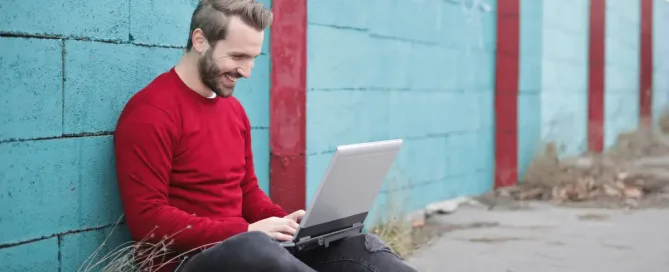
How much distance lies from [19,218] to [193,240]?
1.90 feet

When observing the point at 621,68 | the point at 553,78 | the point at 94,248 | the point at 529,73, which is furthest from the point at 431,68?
the point at 621,68

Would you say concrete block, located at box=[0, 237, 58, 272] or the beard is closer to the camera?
concrete block, located at box=[0, 237, 58, 272]

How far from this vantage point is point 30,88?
9.24 feet

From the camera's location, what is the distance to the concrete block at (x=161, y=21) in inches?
128

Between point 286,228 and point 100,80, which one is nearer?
point 286,228

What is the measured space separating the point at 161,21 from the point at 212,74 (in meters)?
0.58

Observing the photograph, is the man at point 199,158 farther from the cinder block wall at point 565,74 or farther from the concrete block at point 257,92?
the cinder block wall at point 565,74

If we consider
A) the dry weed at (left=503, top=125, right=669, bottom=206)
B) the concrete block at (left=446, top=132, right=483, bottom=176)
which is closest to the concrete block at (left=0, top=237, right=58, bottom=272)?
the concrete block at (left=446, top=132, right=483, bottom=176)

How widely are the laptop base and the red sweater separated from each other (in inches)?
7.5

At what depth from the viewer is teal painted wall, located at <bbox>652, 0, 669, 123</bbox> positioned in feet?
50.0

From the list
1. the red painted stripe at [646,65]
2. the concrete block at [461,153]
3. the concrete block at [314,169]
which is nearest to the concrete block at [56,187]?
the concrete block at [314,169]

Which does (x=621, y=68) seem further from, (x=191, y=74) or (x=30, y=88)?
(x=30, y=88)

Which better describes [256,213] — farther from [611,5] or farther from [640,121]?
[640,121]

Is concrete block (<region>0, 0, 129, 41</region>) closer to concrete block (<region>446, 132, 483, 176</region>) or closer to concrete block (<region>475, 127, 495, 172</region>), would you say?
concrete block (<region>446, 132, 483, 176</region>)
